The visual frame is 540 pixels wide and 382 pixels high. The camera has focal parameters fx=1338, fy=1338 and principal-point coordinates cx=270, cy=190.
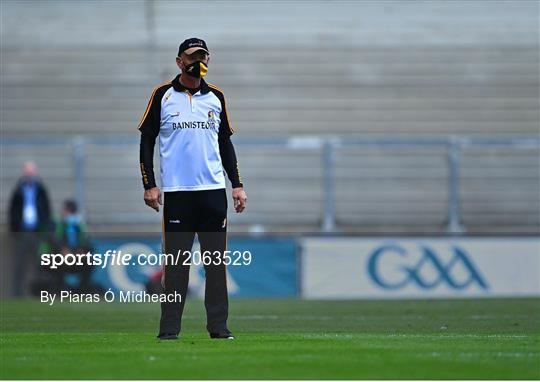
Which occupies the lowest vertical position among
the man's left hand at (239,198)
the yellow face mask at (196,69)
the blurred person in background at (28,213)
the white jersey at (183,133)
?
the blurred person in background at (28,213)

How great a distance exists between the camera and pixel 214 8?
25172mm

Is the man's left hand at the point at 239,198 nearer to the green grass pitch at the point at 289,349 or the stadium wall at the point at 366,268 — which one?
the green grass pitch at the point at 289,349

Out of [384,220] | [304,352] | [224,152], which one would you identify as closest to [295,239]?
[384,220]

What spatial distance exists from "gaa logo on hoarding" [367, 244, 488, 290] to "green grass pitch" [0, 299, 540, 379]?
5.61 m

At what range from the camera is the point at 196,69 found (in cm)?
988

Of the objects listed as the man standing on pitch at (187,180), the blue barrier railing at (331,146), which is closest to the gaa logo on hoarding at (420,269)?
the blue barrier railing at (331,146)

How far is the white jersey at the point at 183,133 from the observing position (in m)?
9.95

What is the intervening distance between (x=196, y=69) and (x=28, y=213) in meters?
12.2

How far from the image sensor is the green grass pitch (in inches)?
307

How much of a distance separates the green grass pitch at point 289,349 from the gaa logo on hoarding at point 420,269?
5.61 meters

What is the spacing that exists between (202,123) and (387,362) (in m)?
2.66

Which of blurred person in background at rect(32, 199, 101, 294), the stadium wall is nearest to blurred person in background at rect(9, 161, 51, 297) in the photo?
blurred person in background at rect(32, 199, 101, 294)

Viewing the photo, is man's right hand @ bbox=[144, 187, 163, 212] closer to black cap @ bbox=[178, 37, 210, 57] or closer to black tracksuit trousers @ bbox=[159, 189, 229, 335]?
black tracksuit trousers @ bbox=[159, 189, 229, 335]

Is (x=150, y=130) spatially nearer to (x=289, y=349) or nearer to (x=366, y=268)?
(x=289, y=349)
